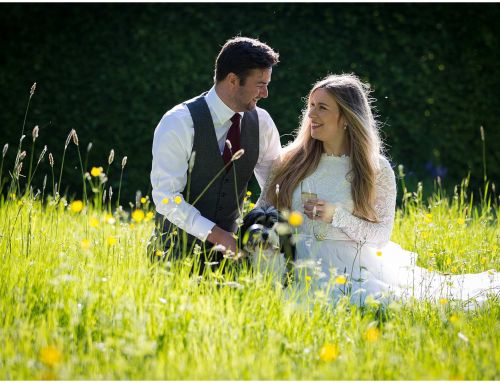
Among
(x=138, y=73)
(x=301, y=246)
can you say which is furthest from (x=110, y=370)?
(x=138, y=73)

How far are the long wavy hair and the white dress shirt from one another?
44cm

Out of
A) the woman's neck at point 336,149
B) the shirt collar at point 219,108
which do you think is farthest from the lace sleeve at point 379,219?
the shirt collar at point 219,108

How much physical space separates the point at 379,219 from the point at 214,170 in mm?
967

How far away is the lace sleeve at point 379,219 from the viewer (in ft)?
12.4

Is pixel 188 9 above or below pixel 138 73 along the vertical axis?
above

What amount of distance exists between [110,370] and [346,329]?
1105 mm

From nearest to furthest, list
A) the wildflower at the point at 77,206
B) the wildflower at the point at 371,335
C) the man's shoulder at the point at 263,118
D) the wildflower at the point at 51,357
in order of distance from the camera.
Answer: the wildflower at the point at 51,357
the wildflower at the point at 371,335
the wildflower at the point at 77,206
the man's shoulder at the point at 263,118

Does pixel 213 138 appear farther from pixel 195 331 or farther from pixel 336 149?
pixel 195 331

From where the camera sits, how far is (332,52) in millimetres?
6797

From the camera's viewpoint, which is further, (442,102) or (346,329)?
(442,102)

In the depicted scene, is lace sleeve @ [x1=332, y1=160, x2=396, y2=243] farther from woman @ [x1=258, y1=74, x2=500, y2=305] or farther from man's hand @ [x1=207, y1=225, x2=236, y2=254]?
man's hand @ [x1=207, y1=225, x2=236, y2=254]

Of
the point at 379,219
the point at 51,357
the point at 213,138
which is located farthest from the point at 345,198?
the point at 51,357

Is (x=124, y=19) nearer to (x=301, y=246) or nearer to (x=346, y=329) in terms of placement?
(x=301, y=246)

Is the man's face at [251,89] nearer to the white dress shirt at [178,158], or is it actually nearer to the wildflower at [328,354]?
the white dress shirt at [178,158]
